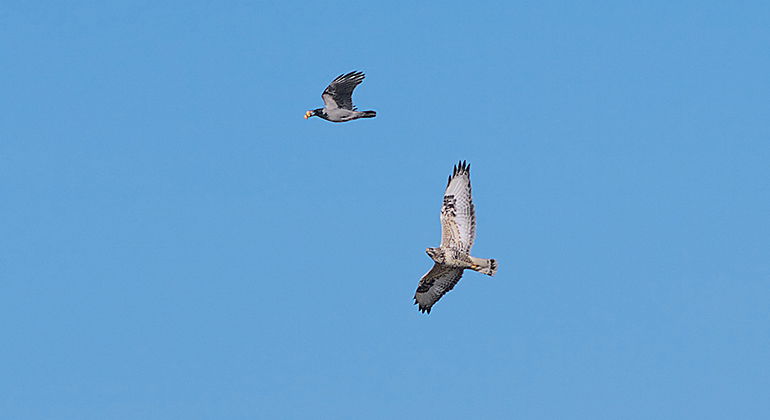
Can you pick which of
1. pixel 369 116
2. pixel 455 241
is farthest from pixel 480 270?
pixel 369 116

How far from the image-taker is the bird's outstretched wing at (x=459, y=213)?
4416 cm

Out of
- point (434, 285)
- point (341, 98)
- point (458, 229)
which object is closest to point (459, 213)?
point (458, 229)

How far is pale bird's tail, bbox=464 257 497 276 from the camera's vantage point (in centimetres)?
4306

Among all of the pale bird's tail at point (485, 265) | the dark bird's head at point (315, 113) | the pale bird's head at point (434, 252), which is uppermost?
the dark bird's head at point (315, 113)

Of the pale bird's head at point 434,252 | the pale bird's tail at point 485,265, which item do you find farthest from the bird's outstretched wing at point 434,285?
the pale bird's tail at point 485,265

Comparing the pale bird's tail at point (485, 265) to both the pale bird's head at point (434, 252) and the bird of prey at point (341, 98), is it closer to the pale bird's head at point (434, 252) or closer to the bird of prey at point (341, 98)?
the pale bird's head at point (434, 252)

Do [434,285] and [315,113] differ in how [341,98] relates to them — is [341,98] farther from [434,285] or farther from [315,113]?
[434,285]

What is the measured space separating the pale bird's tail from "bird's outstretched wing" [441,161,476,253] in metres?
0.68

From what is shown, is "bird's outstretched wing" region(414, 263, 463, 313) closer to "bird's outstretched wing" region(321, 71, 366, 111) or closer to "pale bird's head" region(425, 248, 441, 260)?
"pale bird's head" region(425, 248, 441, 260)

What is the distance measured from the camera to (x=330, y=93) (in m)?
49.9

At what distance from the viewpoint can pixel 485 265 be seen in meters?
43.2

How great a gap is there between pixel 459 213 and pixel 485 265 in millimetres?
2276

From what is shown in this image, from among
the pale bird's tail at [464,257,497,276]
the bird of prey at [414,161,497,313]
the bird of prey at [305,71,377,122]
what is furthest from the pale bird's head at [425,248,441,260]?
the bird of prey at [305,71,377,122]

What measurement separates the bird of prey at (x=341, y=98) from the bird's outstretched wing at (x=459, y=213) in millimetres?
6463
